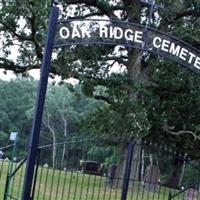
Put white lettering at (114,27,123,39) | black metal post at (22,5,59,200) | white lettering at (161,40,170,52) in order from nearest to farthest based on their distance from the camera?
black metal post at (22,5,59,200), white lettering at (114,27,123,39), white lettering at (161,40,170,52)

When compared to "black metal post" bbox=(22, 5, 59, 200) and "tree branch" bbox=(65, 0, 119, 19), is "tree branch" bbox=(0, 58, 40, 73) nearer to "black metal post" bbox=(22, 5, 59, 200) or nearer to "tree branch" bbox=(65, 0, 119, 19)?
"tree branch" bbox=(65, 0, 119, 19)

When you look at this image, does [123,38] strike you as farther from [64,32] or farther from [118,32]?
[64,32]

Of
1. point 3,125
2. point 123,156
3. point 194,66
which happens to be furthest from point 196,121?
point 3,125

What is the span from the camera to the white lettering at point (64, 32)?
7.45m

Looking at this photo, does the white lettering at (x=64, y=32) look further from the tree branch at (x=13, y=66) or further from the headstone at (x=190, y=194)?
the tree branch at (x=13, y=66)

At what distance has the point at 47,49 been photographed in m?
7.03

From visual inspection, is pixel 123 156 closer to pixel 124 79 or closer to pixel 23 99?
pixel 124 79

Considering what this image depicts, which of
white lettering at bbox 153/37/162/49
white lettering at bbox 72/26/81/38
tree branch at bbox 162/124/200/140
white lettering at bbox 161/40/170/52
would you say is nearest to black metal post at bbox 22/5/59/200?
white lettering at bbox 72/26/81/38

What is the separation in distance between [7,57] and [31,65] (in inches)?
46.8

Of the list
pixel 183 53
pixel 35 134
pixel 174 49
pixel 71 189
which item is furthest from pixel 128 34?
pixel 71 189

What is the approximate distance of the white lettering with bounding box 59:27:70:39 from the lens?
7.45 m

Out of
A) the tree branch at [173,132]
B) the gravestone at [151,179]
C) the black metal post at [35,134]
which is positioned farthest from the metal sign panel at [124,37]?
the tree branch at [173,132]

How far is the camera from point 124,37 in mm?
7699

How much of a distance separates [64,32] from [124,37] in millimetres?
939
